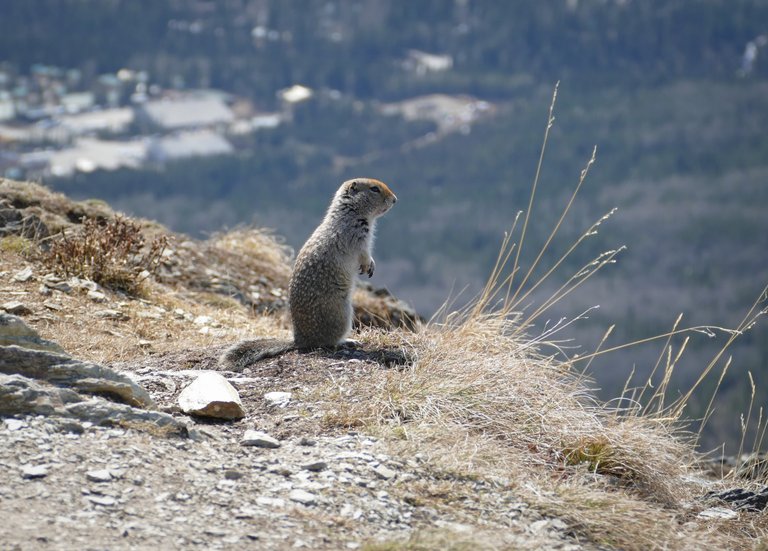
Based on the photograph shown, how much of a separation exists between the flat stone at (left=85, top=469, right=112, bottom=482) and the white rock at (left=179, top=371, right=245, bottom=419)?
4.90 ft

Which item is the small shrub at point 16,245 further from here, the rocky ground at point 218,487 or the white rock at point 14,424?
the white rock at point 14,424

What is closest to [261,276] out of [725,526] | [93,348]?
[93,348]

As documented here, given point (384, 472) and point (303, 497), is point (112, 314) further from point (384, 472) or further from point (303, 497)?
point (303, 497)

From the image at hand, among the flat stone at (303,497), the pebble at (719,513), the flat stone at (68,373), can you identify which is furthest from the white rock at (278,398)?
the pebble at (719,513)

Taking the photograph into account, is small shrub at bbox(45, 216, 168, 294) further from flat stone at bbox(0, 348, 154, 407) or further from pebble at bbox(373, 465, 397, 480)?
pebble at bbox(373, 465, 397, 480)

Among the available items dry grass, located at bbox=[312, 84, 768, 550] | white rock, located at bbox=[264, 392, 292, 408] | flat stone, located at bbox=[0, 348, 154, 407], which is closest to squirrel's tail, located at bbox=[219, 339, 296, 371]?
white rock, located at bbox=[264, 392, 292, 408]

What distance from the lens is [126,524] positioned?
6156 millimetres

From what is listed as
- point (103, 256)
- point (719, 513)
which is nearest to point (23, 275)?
point (103, 256)

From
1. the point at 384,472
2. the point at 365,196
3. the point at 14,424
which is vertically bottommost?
the point at 384,472

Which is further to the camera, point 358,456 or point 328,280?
point 328,280

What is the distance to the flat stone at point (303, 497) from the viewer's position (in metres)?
6.79

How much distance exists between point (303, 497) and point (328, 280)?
12.5 feet

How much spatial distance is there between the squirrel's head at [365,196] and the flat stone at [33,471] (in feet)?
17.3

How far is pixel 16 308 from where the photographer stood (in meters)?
10.6
